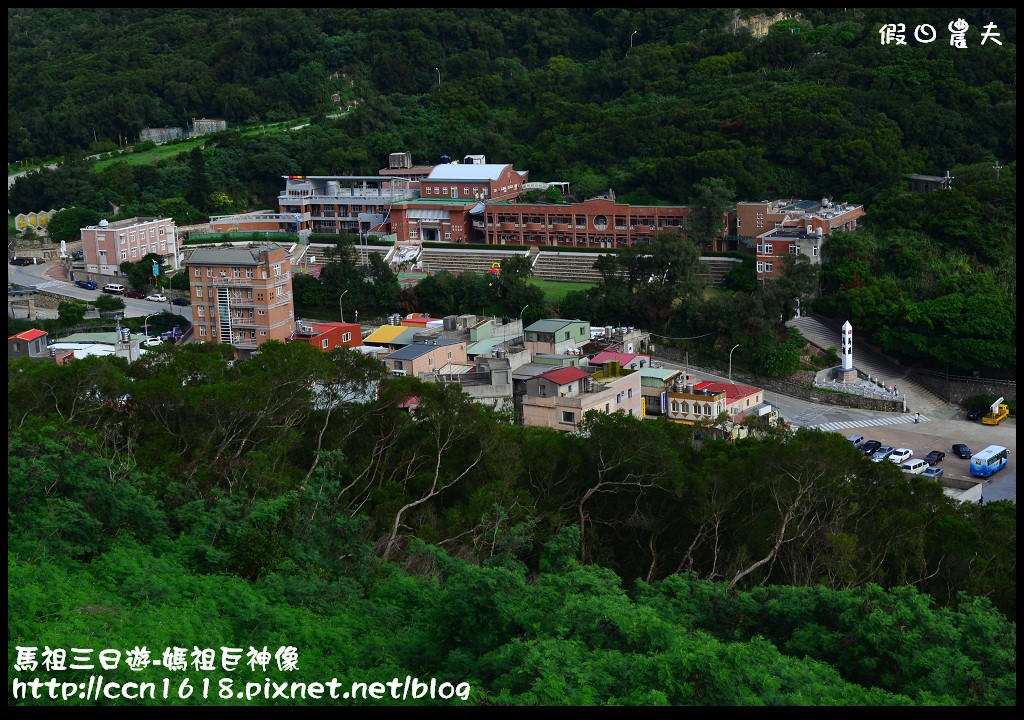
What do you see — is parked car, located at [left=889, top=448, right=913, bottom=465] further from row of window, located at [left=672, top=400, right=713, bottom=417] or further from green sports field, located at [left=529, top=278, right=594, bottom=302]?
green sports field, located at [left=529, top=278, right=594, bottom=302]

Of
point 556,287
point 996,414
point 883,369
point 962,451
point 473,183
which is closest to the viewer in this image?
point 962,451


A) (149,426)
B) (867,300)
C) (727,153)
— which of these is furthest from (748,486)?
(727,153)

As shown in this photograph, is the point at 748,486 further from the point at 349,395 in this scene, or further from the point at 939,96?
the point at 939,96

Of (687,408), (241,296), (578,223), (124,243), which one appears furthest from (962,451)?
(124,243)

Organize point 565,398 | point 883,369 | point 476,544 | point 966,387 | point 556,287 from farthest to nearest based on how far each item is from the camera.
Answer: point 556,287, point 883,369, point 966,387, point 565,398, point 476,544

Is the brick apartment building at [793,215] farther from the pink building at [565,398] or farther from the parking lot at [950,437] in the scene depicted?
the pink building at [565,398]

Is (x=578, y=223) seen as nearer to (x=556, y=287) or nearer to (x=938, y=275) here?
(x=556, y=287)

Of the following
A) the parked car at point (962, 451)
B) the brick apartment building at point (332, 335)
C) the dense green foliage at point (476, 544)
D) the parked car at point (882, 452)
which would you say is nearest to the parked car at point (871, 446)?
the parked car at point (882, 452)
